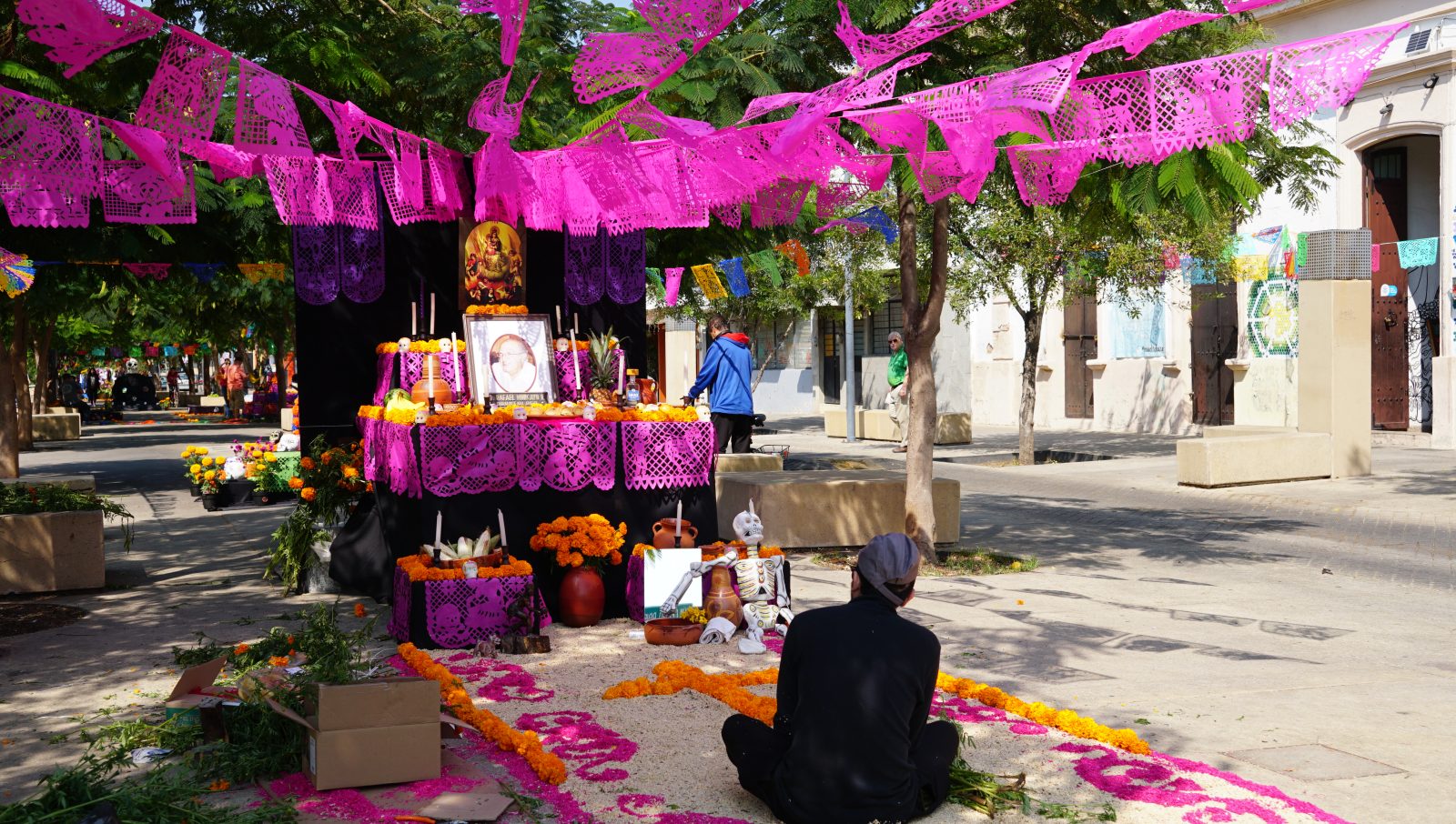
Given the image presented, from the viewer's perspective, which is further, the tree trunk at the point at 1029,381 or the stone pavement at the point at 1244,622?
the tree trunk at the point at 1029,381

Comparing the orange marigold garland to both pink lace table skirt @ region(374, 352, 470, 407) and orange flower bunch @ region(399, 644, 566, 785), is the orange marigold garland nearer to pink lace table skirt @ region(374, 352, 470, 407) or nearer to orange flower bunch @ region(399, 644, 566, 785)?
orange flower bunch @ region(399, 644, 566, 785)

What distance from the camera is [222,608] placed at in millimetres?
10320

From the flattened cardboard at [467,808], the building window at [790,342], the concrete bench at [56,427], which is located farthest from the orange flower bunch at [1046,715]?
the building window at [790,342]

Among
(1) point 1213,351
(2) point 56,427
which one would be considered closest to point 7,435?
(2) point 56,427

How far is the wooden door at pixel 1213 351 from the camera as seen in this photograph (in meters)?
26.8

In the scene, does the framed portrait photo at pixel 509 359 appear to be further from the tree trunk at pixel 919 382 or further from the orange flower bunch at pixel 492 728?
the orange flower bunch at pixel 492 728

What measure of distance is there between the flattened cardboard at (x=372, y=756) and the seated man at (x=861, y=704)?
5.13 feet

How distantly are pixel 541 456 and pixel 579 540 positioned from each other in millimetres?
653

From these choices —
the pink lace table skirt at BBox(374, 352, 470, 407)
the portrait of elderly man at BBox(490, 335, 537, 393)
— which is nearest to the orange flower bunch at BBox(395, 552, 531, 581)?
the portrait of elderly man at BBox(490, 335, 537, 393)

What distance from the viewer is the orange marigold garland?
639 cm

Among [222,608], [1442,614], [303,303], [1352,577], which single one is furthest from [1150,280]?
[222,608]

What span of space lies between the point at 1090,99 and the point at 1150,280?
49.3 feet

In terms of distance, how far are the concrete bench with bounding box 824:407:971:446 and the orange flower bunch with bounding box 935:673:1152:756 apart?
1881 cm

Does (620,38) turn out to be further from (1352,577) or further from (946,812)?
(1352,577)
